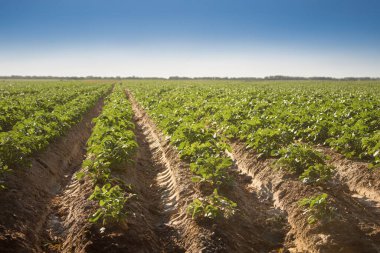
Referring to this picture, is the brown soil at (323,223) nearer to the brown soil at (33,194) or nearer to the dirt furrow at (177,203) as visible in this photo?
the dirt furrow at (177,203)

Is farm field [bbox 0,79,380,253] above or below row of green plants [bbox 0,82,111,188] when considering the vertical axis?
below

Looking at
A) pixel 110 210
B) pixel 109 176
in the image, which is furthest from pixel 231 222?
pixel 109 176

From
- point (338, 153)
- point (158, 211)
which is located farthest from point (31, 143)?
point (338, 153)

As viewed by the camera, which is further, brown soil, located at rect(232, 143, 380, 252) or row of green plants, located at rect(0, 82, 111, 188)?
row of green plants, located at rect(0, 82, 111, 188)

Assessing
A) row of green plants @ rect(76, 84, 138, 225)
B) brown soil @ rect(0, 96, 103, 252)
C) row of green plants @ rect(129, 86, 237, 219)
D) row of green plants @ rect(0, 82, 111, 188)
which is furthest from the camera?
row of green plants @ rect(0, 82, 111, 188)

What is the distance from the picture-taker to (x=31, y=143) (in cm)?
874

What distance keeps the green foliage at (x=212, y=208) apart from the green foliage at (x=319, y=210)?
1.35 metres

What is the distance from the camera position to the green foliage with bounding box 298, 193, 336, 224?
576cm

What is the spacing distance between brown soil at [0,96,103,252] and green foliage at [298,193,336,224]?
4.62 metres

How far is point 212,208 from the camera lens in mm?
5836

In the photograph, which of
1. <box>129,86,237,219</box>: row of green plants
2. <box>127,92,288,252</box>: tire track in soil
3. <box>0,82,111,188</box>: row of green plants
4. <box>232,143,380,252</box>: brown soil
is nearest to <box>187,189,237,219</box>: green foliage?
<box>129,86,237,219</box>: row of green plants

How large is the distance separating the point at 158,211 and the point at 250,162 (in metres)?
3.73

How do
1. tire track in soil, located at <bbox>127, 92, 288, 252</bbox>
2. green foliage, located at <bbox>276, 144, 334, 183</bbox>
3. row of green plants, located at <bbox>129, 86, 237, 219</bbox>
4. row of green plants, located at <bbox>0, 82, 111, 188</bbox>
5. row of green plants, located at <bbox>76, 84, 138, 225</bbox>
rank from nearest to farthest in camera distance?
tire track in soil, located at <bbox>127, 92, 288, 252</bbox> < row of green plants, located at <bbox>76, 84, 138, 225</bbox> < row of green plants, located at <bbox>129, 86, 237, 219</bbox> < green foliage, located at <bbox>276, 144, 334, 183</bbox> < row of green plants, located at <bbox>0, 82, 111, 188</bbox>

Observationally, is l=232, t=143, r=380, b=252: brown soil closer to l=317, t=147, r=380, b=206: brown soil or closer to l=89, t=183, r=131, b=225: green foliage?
l=317, t=147, r=380, b=206: brown soil
